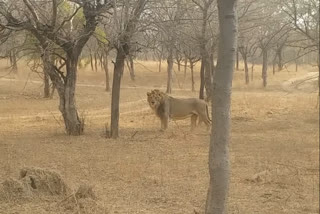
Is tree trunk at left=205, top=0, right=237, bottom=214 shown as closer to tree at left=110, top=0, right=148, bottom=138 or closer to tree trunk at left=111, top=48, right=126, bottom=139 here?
tree at left=110, top=0, right=148, bottom=138

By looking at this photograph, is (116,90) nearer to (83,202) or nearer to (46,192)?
(46,192)

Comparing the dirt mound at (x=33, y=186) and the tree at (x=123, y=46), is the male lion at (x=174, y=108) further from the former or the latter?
the dirt mound at (x=33, y=186)

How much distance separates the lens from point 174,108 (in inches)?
566

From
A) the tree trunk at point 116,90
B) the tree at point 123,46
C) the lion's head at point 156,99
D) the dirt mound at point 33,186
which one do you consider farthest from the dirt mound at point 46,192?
the lion's head at point 156,99

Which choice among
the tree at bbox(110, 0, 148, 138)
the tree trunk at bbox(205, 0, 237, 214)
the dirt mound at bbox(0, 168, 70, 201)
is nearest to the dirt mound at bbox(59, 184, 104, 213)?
the dirt mound at bbox(0, 168, 70, 201)

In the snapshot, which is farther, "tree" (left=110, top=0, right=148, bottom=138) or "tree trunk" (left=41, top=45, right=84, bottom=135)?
"tree trunk" (left=41, top=45, right=84, bottom=135)

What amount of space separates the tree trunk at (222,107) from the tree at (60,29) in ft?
21.5

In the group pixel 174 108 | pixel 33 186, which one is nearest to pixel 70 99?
pixel 174 108

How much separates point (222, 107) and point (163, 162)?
5.20 m

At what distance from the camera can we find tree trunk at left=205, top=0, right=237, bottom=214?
459cm

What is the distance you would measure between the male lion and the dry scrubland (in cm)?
46

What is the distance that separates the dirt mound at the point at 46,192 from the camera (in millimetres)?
6057

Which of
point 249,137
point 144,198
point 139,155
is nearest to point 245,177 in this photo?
point 144,198

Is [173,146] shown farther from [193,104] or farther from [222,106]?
[222,106]
